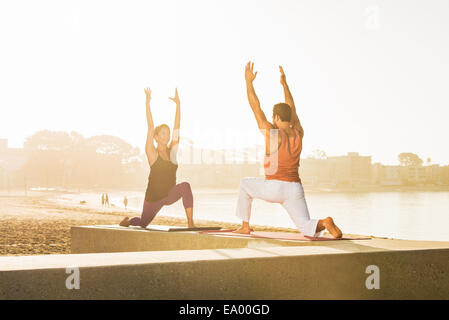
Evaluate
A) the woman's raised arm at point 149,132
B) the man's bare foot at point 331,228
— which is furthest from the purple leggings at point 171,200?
the man's bare foot at point 331,228

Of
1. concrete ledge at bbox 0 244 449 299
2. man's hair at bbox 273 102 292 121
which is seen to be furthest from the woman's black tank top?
concrete ledge at bbox 0 244 449 299

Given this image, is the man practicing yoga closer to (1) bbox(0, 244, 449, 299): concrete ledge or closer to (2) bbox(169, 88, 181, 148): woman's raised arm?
(1) bbox(0, 244, 449, 299): concrete ledge

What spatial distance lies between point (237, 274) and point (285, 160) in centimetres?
210

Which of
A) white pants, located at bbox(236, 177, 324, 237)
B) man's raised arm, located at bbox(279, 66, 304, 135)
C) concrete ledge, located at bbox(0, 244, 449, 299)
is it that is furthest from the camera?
man's raised arm, located at bbox(279, 66, 304, 135)

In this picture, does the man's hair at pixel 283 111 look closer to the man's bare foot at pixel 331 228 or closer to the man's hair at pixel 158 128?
the man's bare foot at pixel 331 228

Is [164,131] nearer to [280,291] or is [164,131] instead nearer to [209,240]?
[209,240]

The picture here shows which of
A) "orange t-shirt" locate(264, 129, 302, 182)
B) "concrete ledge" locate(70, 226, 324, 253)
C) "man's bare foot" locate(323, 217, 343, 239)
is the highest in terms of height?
"orange t-shirt" locate(264, 129, 302, 182)

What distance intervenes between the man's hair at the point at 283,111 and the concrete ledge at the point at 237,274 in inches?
64.4

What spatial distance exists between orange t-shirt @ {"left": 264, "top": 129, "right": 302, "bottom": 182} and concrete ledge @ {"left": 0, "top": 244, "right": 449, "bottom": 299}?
1.15m

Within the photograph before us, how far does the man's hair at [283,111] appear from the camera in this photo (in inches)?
232

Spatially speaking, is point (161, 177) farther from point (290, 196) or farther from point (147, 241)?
point (290, 196)

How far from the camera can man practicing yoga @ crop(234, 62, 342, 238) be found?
5.64m

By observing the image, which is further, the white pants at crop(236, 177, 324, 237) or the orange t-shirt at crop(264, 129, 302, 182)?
→ the orange t-shirt at crop(264, 129, 302, 182)

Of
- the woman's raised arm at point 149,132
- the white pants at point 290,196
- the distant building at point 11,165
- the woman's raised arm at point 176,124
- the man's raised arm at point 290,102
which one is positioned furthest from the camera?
the distant building at point 11,165
